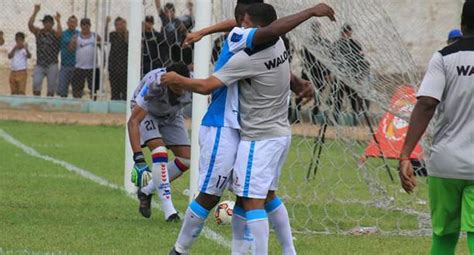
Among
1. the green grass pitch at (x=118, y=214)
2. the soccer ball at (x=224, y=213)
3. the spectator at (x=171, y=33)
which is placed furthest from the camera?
the spectator at (x=171, y=33)

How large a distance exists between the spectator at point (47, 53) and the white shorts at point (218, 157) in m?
19.2

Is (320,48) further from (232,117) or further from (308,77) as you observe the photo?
(232,117)

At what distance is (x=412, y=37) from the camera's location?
23000 mm

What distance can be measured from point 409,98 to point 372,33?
2.37 ft

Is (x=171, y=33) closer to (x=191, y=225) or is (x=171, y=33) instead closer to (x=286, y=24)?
(x=191, y=225)

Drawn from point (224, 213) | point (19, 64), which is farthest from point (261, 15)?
point (19, 64)

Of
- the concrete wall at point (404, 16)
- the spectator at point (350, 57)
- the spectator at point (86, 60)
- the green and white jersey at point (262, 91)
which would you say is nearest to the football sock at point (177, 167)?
the concrete wall at point (404, 16)

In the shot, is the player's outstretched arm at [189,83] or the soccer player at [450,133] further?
the player's outstretched arm at [189,83]

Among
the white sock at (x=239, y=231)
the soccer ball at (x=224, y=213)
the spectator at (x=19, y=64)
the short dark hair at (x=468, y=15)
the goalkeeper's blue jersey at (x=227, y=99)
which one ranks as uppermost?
the short dark hair at (x=468, y=15)

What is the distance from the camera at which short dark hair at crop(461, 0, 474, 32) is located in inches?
277

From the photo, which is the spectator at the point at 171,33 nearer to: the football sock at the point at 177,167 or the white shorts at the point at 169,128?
the white shorts at the point at 169,128

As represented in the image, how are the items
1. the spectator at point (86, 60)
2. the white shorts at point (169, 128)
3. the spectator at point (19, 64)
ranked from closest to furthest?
1. the white shorts at point (169, 128)
2. the spectator at point (86, 60)
3. the spectator at point (19, 64)

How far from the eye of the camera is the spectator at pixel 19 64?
91.0 ft

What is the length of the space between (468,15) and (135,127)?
16.0ft
